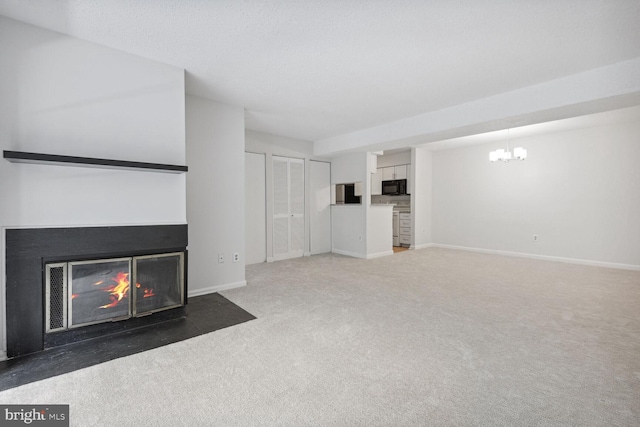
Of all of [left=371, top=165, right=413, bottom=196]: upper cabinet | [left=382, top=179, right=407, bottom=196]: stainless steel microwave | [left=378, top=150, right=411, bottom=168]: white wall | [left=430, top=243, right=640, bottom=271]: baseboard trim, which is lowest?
[left=430, top=243, right=640, bottom=271]: baseboard trim

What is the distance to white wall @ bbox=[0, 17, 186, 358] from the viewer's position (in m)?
2.24

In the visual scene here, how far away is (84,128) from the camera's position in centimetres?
251

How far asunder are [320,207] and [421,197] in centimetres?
281

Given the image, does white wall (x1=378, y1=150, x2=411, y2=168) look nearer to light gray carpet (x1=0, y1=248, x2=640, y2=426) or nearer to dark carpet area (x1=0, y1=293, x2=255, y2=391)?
light gray carpet (x1=0, y1=248, x2=640, y2=426)

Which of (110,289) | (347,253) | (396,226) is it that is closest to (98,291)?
(110,289)

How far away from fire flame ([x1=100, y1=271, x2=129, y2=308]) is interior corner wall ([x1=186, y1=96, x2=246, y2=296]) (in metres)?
1.07

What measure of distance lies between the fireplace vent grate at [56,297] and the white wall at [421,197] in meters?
6.66

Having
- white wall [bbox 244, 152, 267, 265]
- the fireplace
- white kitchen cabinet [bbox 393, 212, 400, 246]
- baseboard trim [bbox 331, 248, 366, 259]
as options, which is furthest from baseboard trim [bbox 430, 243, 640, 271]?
the fireplace

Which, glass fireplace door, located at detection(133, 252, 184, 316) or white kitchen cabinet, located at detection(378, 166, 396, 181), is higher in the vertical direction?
white kitchen cabinet, located at detection(378, 166, 396, 181)

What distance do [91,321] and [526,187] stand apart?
7.52m

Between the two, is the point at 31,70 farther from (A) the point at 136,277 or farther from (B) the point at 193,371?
(B) the point at 193,371

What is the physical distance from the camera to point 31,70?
229 centimetres

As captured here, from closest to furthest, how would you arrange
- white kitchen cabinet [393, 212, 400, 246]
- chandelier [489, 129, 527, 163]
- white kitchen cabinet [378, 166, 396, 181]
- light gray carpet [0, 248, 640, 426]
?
1. light gray carpet [0, 248, 640, 426]
2. chandelier [489, 129, 527, 163]
3. white kitchen cabinet [393, 212, 400, 246]
4. white kitchen cabinet [378, 166, 396, 181]

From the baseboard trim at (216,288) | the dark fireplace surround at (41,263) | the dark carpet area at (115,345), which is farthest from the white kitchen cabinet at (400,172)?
the dark fireplace surround at (41,263)
